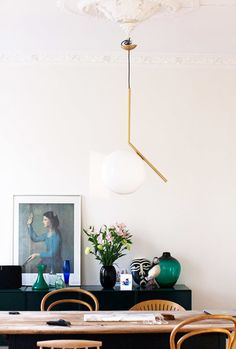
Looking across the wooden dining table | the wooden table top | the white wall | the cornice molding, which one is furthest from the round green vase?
the cornice molding

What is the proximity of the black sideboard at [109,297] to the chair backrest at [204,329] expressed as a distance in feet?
5.02

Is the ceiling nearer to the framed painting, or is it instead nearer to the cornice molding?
the cornice molding

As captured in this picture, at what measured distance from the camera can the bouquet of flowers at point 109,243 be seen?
585 centimetres

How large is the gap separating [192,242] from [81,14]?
8.07 ft

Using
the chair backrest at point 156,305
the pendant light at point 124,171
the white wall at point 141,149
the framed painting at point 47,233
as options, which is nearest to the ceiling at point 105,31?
the white wall at point 141,149

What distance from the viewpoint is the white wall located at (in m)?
6.12

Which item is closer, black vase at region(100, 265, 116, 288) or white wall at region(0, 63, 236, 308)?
black vase at region(100, 265, 116, 288)

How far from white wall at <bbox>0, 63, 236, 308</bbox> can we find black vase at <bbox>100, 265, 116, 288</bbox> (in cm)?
29

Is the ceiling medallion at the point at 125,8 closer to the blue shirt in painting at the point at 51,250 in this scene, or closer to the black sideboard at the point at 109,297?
the blue shirt in painting at the point at 51,250

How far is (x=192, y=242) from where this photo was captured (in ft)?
20.2

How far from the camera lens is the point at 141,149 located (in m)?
6.17

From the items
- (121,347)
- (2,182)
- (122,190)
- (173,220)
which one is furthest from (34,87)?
(121,347)

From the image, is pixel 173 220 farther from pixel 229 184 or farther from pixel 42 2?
pixel 42 2

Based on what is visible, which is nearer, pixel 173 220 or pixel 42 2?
pixel 42 2
